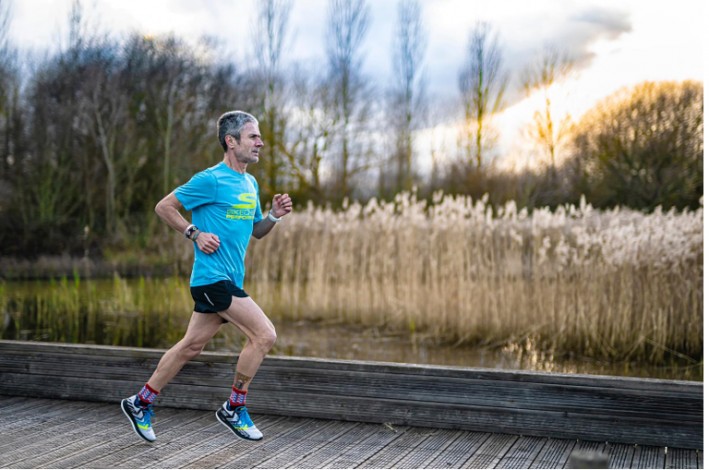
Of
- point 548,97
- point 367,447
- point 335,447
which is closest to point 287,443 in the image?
point 335,447

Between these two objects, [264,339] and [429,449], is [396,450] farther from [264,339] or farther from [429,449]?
[264,339]

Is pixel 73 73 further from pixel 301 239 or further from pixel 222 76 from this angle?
pixel 301 239

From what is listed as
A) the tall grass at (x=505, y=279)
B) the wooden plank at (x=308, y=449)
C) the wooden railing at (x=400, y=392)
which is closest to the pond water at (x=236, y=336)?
the tall grass at (x=505, y=279)

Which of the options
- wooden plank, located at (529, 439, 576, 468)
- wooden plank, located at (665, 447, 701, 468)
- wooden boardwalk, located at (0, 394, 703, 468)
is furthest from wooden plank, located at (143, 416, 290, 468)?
wooden plank, located at (665, 447, 701, 468)

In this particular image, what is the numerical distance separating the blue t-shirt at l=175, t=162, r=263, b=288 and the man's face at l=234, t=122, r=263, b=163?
0.27 ft

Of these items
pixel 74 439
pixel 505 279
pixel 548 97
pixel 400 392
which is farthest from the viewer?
pixel 548 97

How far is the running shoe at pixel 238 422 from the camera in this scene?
3.64 m

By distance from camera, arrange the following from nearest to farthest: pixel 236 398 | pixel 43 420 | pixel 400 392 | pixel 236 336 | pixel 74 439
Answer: pixel 236 398 → pixel 74 439 → pixel 400 392 → pixel 43 420 → pixel 236 336

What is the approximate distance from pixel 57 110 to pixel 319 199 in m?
6.23

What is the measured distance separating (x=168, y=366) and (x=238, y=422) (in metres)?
0.39

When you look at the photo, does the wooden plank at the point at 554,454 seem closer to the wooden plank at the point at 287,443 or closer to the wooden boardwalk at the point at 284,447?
the wooden boardwalk at the point at 284,447

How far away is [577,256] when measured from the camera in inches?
327

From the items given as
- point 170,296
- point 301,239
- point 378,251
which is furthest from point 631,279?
point 170,296

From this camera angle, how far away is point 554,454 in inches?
139
